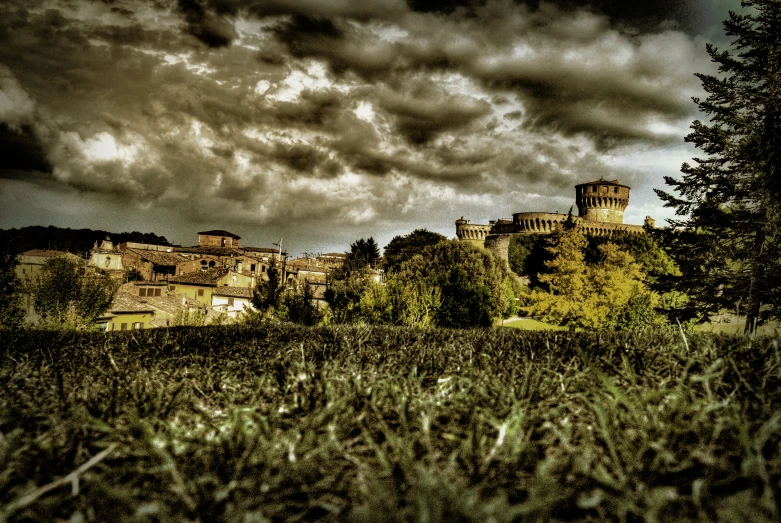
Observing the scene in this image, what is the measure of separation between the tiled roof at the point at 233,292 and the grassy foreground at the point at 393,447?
168 feet

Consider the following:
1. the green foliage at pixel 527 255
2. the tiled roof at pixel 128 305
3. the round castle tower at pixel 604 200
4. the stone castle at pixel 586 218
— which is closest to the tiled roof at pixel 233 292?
the tiled roof at pixel 128 305

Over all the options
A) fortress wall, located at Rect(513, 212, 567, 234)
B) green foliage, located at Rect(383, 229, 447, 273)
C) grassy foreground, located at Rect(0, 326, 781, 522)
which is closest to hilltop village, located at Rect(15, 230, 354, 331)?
green foliage, located at Rect(383, 229, 447, 273)

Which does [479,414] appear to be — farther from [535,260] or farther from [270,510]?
[535,260]

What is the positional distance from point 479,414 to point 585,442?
56cm

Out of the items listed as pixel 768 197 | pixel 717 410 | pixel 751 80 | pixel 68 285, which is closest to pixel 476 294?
pixel 768 197

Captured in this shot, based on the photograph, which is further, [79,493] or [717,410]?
[717,410]

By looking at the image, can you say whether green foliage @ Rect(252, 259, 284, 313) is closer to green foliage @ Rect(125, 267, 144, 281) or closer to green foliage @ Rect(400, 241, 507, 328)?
green foliage @ Rect(400, 241, 507, 328)

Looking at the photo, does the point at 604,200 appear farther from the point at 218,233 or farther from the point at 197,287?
the point at 218,233

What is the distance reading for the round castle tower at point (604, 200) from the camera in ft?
238

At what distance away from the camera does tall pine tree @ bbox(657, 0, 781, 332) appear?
59.9 feet

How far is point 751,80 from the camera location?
65.2 ft

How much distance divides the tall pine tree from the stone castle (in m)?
47.8

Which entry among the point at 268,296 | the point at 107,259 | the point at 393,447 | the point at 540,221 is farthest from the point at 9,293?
the point at 540,221

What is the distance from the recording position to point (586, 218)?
239 ft
